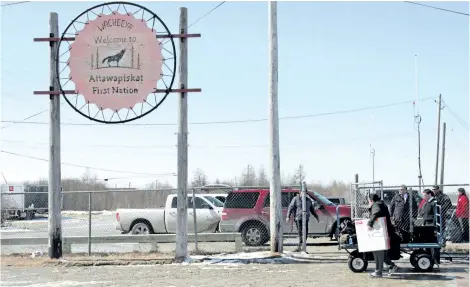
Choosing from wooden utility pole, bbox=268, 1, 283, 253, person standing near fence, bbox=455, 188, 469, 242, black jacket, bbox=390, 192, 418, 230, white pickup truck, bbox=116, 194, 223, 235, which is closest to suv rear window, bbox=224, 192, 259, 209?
white pickup truck, bbox=116, 194, 223, 235

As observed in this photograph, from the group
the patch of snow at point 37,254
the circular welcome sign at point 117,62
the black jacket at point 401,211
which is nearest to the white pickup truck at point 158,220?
the patch of snow at point 37,254

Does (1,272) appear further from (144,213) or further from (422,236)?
(422,236)

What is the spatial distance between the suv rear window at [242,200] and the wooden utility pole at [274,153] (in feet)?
10.2

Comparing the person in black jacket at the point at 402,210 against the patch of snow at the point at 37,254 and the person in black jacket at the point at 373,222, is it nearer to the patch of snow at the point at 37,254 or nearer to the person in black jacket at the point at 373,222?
the person in black jacket at the point at 373,222

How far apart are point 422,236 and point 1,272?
30.7 feet

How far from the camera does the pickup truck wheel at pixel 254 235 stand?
18078 mm

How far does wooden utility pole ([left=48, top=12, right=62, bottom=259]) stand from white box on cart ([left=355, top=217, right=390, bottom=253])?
24.5 ft

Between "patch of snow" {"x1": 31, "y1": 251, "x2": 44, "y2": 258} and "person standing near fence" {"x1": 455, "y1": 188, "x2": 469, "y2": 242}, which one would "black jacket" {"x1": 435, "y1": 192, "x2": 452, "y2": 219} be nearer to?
"person standing near fence" {"x1": 455, "y1": 188, "x2": 469, "y2": 242}

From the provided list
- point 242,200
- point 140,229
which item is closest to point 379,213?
point 242,200

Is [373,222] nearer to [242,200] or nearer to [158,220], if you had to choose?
[242,200]

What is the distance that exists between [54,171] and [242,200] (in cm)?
581

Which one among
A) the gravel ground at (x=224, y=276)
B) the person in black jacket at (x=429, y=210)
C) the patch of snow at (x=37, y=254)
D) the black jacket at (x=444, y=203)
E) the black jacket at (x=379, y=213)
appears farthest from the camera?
the black jacket at (x=444, y=203)

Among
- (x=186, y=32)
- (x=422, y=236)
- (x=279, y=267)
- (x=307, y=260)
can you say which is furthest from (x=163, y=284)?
(x=186, y=32)

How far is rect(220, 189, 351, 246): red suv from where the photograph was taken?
18156mm
